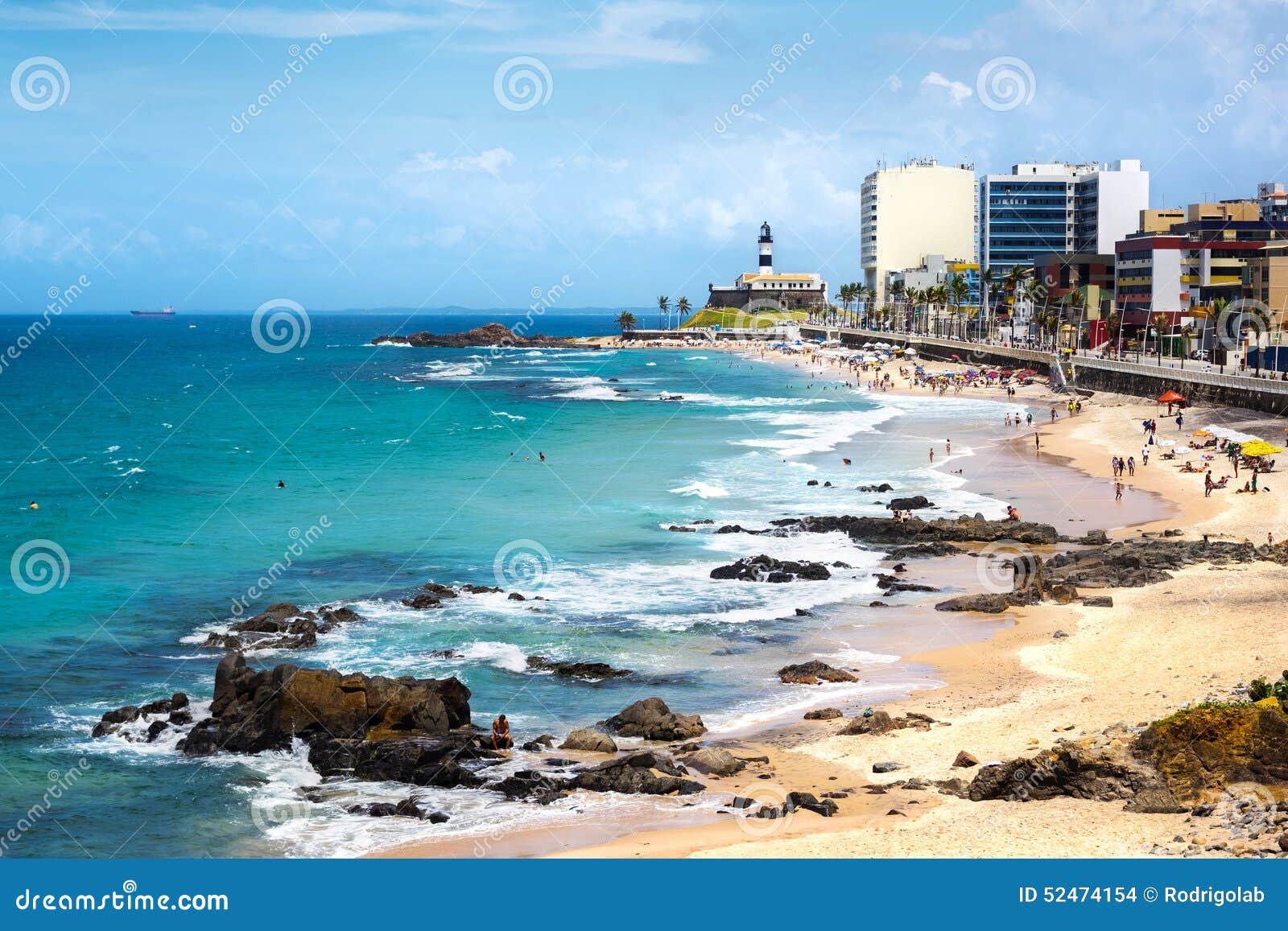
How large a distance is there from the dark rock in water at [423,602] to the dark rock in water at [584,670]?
6568 millimetres

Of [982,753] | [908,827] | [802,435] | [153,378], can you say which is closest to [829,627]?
[982,753]

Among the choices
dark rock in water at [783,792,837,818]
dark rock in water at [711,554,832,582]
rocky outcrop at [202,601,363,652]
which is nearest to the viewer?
dark rock in water at [783,792,837,818]

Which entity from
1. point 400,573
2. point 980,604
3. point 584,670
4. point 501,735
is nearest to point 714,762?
point 501,735

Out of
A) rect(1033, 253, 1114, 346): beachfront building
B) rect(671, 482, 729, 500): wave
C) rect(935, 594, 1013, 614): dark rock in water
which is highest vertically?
rect(1033, 253, 1114, 346): beachfront building

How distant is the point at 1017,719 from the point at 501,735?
9168 millimetres

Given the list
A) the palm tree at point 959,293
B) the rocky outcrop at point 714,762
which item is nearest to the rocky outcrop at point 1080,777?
the rocky outcrop at point 714,762

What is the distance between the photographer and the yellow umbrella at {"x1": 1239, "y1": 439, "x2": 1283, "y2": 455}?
1889 inches

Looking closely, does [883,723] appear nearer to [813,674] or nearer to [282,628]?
[813,674]

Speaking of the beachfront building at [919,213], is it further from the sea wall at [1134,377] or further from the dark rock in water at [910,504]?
the dark rock in water at [910,504]

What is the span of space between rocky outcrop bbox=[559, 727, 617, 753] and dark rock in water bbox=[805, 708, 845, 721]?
151 inches

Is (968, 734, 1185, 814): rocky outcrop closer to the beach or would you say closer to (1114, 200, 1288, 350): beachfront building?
the beach

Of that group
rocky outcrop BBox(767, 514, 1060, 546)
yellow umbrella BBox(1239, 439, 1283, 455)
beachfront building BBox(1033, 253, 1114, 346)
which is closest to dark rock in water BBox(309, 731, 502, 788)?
rocky outcrop BBox(767, 514, 1060, 546)

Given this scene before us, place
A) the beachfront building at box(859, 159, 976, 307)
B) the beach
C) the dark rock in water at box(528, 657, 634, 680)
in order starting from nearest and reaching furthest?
the beach
the dark rock in water at box(528, 657, 634, 680)
the beachfront building at box(859, 159, 976, 307)

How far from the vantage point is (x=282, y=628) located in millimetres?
31688
